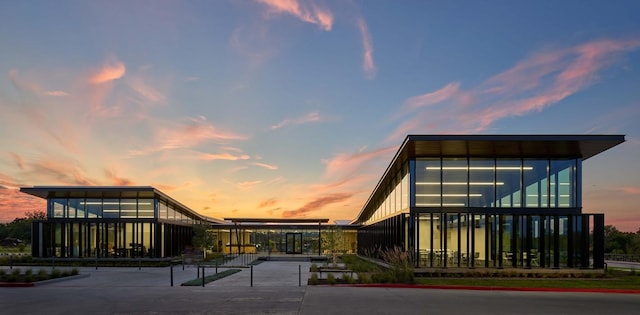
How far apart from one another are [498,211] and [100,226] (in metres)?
29.3

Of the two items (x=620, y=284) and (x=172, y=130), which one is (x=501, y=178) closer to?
(x=620, y=284)

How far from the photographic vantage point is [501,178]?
2670 centimetres

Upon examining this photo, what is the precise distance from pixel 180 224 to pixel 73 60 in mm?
26554

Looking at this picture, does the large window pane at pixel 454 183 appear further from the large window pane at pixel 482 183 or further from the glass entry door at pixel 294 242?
the glass entry door at pixel 294 242

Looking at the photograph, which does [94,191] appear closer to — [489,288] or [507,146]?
[507,146]

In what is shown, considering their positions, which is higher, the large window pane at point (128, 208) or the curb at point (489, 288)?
the large window pane at point (128, 208)

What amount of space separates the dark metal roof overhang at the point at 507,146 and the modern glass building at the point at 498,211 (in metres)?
0.10

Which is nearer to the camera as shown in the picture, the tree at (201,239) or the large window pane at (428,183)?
the large window pane at (428,183)

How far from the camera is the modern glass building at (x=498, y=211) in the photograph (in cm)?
2592

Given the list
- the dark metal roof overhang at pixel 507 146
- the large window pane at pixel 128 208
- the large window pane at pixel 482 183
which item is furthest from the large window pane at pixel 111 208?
the large window pane at pixel 482 183

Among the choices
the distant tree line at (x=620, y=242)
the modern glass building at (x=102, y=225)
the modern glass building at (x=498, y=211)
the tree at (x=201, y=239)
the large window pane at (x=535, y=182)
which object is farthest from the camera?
the distant tree line at (x=620, y=242)

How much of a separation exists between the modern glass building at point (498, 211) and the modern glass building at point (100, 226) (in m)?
21.5

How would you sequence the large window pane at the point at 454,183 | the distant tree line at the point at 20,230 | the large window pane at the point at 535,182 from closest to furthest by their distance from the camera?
1. the large window pane at the point at 454,183
2. the large window pane at the point at 535,182
3. the distant tree line at the point at 20,230

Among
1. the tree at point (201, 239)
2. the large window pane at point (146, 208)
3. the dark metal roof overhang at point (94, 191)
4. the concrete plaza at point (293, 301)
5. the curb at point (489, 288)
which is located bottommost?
the tree at point (201, 239)
